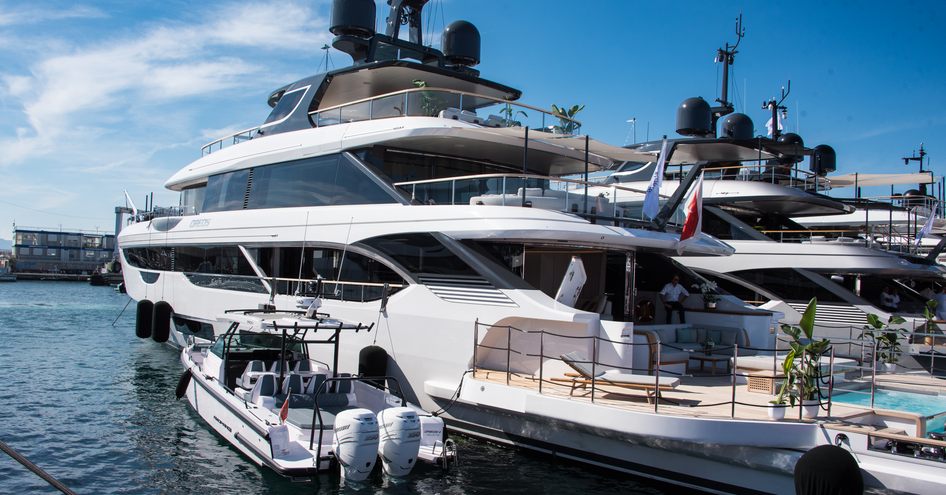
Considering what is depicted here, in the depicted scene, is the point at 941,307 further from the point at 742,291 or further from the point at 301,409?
the point at 301,409

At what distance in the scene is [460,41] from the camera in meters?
20.6

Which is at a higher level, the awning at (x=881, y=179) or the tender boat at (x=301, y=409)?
the awning at (x=881, y=179)

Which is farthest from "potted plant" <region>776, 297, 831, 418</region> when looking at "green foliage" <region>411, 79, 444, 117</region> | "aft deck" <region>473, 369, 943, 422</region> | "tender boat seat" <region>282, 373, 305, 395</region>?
"green foliage" <region>411, 79, 444, 117</region>

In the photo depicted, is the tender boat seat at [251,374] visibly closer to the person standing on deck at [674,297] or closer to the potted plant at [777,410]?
the potted plant at [777,410]

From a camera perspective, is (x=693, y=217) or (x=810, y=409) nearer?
(x=810, y=409)

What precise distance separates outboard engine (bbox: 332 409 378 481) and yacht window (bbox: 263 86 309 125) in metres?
10.4

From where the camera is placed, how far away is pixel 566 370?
11.3m

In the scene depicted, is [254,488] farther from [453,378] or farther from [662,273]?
[662,273]

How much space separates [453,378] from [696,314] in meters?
5.42

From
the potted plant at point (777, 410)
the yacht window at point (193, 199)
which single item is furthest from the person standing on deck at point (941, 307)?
the yacht window at point (193, 199)

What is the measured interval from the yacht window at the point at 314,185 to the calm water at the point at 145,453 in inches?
177

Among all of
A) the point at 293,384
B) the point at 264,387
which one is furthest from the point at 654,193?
the point at 264,387

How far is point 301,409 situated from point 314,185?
5858 millimetres

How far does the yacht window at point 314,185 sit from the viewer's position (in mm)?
14266
